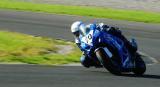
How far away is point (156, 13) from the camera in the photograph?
3553 centimetres

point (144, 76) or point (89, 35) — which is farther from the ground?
point (89, 35)

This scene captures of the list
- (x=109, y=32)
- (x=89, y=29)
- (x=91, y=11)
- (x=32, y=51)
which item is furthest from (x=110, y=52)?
(x=91, y=11)

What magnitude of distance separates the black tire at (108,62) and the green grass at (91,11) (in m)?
16.7

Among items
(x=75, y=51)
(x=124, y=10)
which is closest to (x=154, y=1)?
(x=124, y=10)

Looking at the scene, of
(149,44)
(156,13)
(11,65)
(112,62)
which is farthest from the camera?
(156,13)

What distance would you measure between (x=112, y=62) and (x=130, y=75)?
0.65 m

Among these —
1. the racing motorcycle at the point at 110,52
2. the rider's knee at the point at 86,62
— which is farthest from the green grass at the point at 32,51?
the racing motorcycle at the point at 110,52

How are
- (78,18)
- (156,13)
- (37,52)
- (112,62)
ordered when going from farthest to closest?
(156,13) < (78,18) < (37,52) < (112,62)

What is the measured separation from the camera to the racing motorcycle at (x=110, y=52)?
49.4 feet

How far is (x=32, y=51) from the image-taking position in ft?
64.4

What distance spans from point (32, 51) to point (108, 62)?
5.09 meters

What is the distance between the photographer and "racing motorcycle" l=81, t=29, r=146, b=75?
15.0 meters

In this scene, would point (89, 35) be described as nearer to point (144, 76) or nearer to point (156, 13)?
point (144, 76)

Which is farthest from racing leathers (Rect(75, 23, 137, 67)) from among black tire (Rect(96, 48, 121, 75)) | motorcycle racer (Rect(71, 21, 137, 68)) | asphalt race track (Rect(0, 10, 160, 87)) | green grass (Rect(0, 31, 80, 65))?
green grass (Rect(0, 31, 80, 65))
